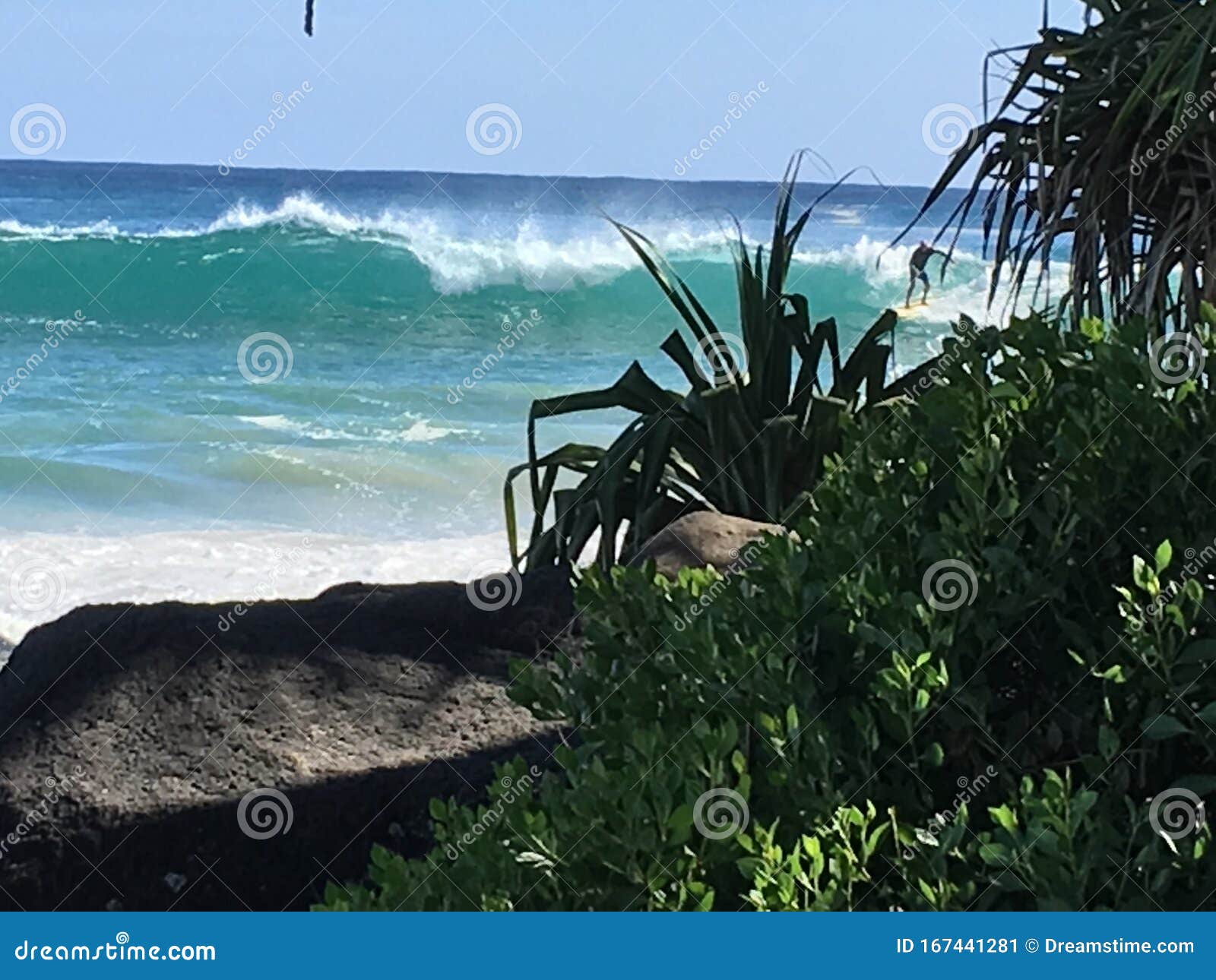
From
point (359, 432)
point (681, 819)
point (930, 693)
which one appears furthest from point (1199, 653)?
point (359, 432)

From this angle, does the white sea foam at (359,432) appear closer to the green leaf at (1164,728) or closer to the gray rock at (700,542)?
the gray rock at (700,542)

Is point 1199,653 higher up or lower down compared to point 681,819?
higher up

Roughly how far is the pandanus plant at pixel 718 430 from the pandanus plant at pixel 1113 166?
521 millimetres

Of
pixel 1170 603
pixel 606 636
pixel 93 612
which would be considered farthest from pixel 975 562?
pixel 93 612

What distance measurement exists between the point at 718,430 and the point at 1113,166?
4.23 ft

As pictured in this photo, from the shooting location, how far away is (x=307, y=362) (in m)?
18.3

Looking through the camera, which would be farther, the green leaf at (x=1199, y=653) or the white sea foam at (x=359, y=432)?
the white sea foam at (x=359, y=432)

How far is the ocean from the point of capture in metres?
9.48

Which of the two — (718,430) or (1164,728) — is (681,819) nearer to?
(1164,728)

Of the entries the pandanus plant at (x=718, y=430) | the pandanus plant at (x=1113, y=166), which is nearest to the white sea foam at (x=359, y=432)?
the pandanus plant at (x=718, y=430)

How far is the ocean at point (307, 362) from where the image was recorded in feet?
31.1

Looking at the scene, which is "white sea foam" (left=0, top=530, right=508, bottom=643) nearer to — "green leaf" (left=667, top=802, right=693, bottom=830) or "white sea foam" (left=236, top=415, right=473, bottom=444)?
"white sea foam" (left=236, top=415, right=473, bottom=444)

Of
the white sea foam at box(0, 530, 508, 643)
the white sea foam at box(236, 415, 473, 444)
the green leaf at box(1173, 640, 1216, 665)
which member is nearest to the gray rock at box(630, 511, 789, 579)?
the green leaf at box(1173, 640, 1216, 665)

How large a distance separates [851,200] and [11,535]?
122ft
